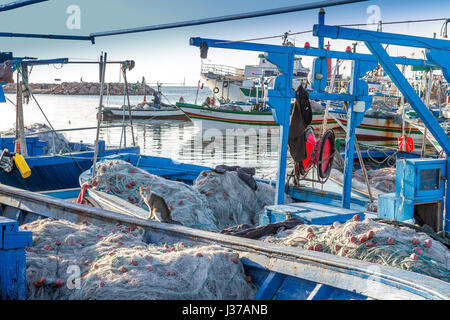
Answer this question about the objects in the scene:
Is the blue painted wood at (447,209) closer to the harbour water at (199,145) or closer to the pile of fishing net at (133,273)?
the pile of fishing net at (133,273)

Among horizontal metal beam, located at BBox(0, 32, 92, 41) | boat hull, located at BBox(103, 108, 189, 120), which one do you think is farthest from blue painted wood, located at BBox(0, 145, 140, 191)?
boat hull, located at BBox(103, 108, 189, 120)

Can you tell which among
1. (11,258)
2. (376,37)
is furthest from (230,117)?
(11,258)

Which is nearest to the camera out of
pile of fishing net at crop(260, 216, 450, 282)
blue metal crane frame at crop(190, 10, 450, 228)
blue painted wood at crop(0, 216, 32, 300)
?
blue painted wood at crop(0, 216, 32, 300)

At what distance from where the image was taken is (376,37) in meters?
6.61

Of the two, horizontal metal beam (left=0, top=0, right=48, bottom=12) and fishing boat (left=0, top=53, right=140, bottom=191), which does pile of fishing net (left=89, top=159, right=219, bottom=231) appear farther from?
fishing boat (left=0, top=53, right=140, bottom=191)

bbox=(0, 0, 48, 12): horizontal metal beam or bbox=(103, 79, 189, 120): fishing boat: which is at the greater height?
bbox=(0, 0, 48, 12): horizontal metal beam

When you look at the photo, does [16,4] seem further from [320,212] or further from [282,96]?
[320,212]

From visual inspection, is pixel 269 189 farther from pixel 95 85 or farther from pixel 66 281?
pixel 95 85

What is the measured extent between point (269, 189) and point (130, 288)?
7021 mm

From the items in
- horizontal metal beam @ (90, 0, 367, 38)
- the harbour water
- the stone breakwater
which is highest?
the stone breakwater

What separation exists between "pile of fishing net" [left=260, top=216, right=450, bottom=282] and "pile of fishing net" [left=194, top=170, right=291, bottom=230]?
420cm

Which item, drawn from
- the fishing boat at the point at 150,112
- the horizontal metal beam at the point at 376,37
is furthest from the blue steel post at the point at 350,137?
the fishing boat at the point at 150,112

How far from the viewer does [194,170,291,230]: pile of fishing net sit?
9742 millimetres

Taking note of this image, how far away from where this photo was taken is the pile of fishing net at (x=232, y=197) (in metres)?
9.74
